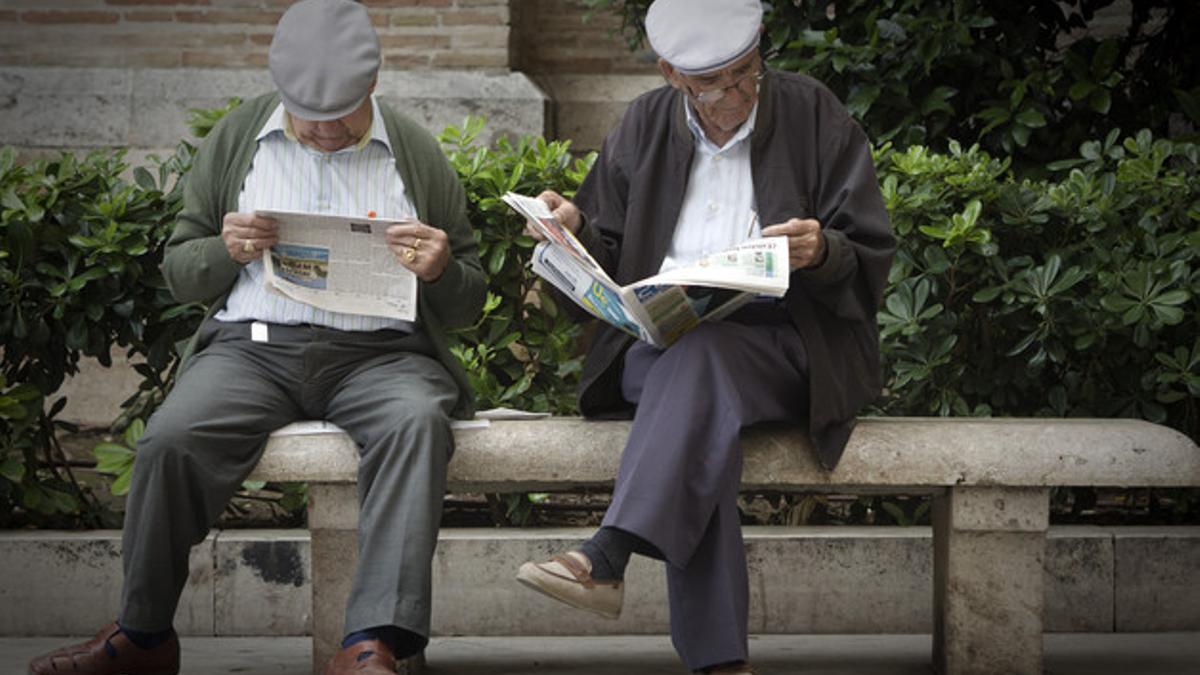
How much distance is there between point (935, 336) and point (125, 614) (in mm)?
2721

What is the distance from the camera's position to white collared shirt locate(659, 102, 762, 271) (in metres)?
4.73

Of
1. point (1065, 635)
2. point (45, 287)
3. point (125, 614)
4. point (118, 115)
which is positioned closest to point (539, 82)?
point (118, 115)

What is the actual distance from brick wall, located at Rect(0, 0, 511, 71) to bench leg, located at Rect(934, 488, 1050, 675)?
4.00 meters

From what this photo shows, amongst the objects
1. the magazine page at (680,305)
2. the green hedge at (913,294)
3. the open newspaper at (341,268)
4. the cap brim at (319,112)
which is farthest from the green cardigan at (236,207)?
the green hedge at (913,294)

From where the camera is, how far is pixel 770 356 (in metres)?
4.54

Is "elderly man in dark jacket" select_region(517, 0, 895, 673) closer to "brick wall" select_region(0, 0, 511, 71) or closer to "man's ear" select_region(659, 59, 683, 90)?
"man's ear" select_region(659, 59, 683, 90)

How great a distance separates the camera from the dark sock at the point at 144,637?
174 inches

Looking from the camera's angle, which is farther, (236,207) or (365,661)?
(236,207)

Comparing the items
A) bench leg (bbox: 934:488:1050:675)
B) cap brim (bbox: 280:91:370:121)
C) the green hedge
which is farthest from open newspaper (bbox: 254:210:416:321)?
bench leg (bbox: 934:488:1050:675)

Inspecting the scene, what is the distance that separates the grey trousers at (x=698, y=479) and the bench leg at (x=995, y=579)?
2.20 feet

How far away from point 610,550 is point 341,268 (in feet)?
3.38

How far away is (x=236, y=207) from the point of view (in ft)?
15.6

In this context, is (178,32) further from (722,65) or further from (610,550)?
(610,550)

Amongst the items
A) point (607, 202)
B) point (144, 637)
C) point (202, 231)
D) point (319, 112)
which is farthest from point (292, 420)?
point (607, 202)
